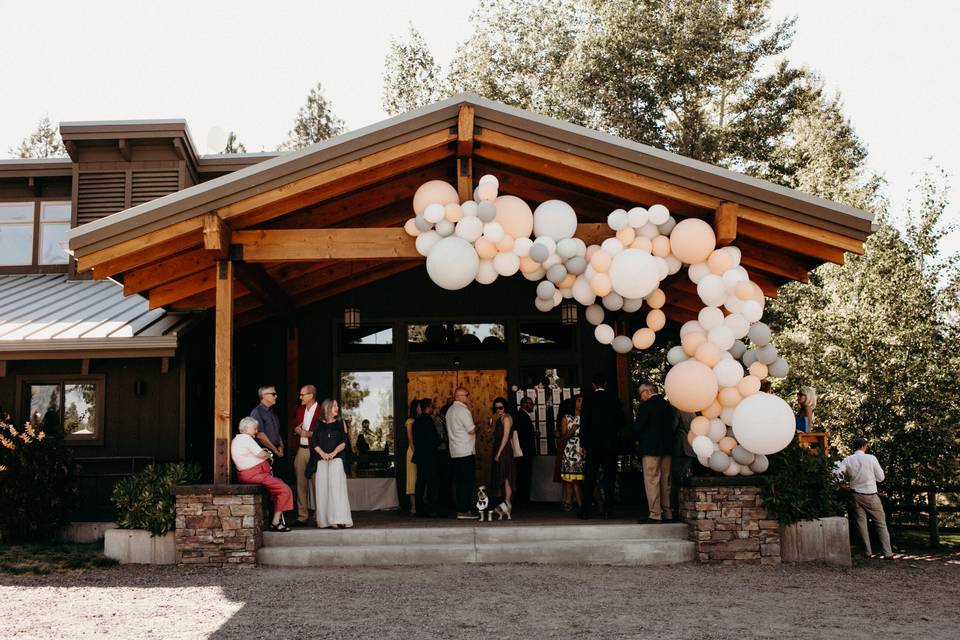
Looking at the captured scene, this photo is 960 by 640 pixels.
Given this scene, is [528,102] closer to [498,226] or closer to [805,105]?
[805,105]

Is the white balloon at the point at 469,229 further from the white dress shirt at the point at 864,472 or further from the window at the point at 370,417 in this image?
the white dress shirt at the point at 864,472

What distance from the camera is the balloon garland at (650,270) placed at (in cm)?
821

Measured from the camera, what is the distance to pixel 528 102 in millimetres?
26844

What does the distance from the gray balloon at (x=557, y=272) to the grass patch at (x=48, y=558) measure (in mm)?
5236

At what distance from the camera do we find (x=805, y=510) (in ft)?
27.9

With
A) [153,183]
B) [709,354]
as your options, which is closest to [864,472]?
[709,354]

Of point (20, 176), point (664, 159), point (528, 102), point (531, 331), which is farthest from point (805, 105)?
point (20, 176)

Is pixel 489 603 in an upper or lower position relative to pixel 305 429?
lower

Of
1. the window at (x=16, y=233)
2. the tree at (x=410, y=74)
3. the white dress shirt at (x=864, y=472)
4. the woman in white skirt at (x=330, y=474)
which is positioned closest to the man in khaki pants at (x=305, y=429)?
the woman in white skirt at (x=330, y=474)

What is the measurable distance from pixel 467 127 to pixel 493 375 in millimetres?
4854

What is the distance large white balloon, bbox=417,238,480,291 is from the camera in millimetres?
8109

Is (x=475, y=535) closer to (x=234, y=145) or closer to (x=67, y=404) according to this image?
(x=67, y=404)

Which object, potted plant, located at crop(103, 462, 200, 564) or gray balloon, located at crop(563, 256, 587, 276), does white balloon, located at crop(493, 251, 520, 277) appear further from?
potted plant, located at crop(103, 462, 200, 564)

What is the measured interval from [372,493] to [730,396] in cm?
581
